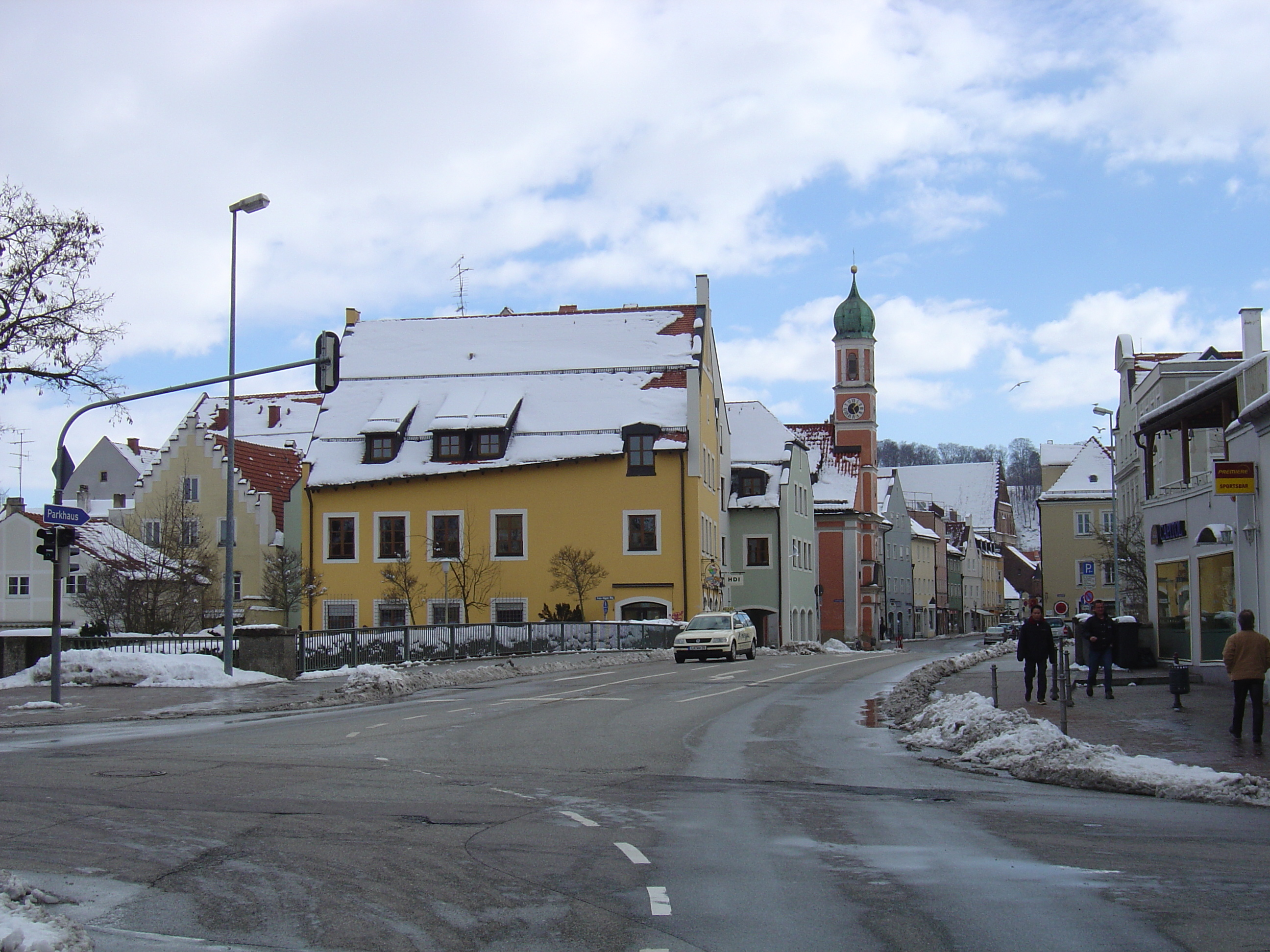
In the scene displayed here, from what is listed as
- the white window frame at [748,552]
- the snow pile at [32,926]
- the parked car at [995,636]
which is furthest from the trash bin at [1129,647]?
the parked car at [995,636]

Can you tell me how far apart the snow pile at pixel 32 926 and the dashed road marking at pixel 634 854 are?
3.46 meters

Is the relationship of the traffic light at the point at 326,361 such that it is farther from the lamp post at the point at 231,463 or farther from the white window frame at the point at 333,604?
the white window frame at the point at 333,604

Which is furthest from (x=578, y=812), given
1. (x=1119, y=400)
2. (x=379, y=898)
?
(x=1119, y=400)

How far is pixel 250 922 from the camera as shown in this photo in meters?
7.07

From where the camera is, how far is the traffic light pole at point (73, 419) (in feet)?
76.0

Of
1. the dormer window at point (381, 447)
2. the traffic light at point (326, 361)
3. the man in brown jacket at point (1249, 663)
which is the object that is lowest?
the man in brown jacket at point (1249, 663)

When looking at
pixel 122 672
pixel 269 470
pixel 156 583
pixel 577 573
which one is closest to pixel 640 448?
pixel 577 573

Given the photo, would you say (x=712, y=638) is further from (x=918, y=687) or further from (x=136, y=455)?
(x=136, y=455)

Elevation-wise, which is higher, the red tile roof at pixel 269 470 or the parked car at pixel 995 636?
the red tile roof at pixel 269 470

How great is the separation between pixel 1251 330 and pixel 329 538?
133ft

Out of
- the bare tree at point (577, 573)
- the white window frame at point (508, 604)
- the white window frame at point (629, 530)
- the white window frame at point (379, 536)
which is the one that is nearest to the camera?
the bare tree at point (577, 573)

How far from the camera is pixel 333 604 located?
58.7 meters

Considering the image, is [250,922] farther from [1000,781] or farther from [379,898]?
[1000,781]

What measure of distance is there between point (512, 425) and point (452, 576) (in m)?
7.38
